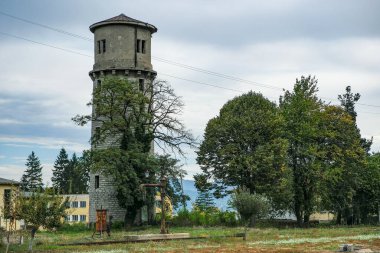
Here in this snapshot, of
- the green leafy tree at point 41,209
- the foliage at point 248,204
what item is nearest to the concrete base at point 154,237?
the foliage at point 248,204

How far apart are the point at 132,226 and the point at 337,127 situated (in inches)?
1053

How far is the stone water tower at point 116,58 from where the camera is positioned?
73.2m

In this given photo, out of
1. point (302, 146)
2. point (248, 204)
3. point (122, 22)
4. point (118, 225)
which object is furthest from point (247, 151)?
point (248, 204)

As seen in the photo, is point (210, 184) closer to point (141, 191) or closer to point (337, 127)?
point (141, 191)

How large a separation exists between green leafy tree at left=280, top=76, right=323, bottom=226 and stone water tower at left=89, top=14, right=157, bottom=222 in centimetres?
1730

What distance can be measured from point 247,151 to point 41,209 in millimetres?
37206

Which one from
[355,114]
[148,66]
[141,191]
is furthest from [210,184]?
[355,114]

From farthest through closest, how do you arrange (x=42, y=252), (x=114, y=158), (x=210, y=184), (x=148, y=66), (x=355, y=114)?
(x=355, y=114), (x=148, y=66), (x=210, y=184), (x=114, y=158), (x=42, y=252)

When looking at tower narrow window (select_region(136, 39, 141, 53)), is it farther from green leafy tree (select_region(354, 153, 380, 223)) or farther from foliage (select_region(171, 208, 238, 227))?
green leafy tree (select_region(354, 153, 380, 223))

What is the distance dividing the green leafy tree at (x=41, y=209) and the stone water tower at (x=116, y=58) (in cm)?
3576

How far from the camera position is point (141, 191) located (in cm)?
6638

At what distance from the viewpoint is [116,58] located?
7475 cm

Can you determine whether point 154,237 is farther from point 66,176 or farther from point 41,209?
point 66,176

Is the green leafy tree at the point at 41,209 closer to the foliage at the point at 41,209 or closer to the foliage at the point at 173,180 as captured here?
the foliage at the point at 41,209
